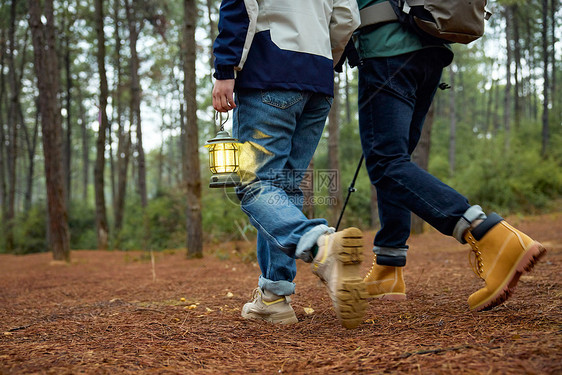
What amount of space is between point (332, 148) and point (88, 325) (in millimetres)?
8064

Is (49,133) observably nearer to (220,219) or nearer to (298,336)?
(220,219)

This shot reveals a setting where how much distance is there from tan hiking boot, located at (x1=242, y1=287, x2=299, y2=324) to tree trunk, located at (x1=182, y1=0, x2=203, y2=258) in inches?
229

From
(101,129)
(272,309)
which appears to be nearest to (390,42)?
(272,309)

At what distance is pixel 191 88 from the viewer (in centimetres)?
770

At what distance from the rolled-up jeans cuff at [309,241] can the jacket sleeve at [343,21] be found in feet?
3.39

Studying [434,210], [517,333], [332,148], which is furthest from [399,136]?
[332,148]

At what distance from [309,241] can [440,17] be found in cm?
126

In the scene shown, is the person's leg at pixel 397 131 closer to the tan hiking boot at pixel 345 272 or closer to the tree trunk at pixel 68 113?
the tan hiking boot at pixel 345 272

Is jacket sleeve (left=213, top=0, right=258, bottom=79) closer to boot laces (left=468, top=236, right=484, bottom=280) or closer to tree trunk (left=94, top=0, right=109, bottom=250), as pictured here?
boot laces (left=468, top=236, right=484, bottom=280)

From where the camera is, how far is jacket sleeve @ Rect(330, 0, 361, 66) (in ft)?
7.12

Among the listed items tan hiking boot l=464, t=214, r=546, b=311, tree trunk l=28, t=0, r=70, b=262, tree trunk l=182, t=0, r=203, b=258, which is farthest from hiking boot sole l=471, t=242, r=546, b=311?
tree trunk l=28, t=0, r=70, b=262

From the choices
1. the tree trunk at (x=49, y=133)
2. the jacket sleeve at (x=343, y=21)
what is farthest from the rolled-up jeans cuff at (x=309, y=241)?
the tree trunk at (x=49, y=133)

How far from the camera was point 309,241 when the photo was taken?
1.74 meters

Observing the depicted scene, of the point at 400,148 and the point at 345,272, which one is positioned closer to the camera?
the point at 345,272
